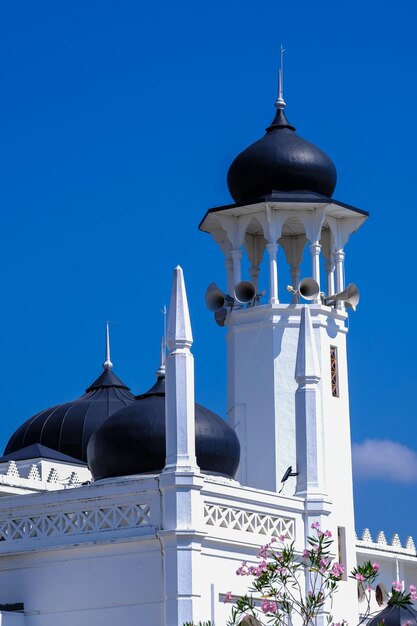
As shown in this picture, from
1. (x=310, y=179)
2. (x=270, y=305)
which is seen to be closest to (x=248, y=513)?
(x=270, y=305)

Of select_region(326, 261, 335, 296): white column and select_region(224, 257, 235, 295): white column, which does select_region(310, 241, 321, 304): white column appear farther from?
select_region(224, 257, 235, 295): white column

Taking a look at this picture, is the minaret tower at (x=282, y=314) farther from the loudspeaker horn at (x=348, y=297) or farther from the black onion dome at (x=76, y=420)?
the black onion dome at (x=76, y=420)

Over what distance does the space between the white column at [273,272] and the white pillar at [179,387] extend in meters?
8.17

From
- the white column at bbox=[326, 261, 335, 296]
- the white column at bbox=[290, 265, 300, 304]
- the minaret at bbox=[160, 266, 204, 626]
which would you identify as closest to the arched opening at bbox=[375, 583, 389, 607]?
the white column at bbox=[290, 265, 300, 304]

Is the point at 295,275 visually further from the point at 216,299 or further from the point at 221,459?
the point at 221,459

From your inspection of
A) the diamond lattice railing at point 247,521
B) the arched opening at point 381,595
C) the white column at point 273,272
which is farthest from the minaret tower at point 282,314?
the arched opening at point 381,595

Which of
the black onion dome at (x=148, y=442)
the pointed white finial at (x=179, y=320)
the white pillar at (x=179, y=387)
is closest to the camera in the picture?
the white pillar at (x=179, y=387)

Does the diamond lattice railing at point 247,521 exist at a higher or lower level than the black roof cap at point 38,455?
lower

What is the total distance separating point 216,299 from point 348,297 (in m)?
2.93

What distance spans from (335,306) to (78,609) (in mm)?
10956

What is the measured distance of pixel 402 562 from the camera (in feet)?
141

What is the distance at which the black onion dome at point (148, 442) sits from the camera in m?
27.2

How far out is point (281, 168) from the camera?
34.5 meters

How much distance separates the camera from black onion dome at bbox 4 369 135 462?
38.5 meters
